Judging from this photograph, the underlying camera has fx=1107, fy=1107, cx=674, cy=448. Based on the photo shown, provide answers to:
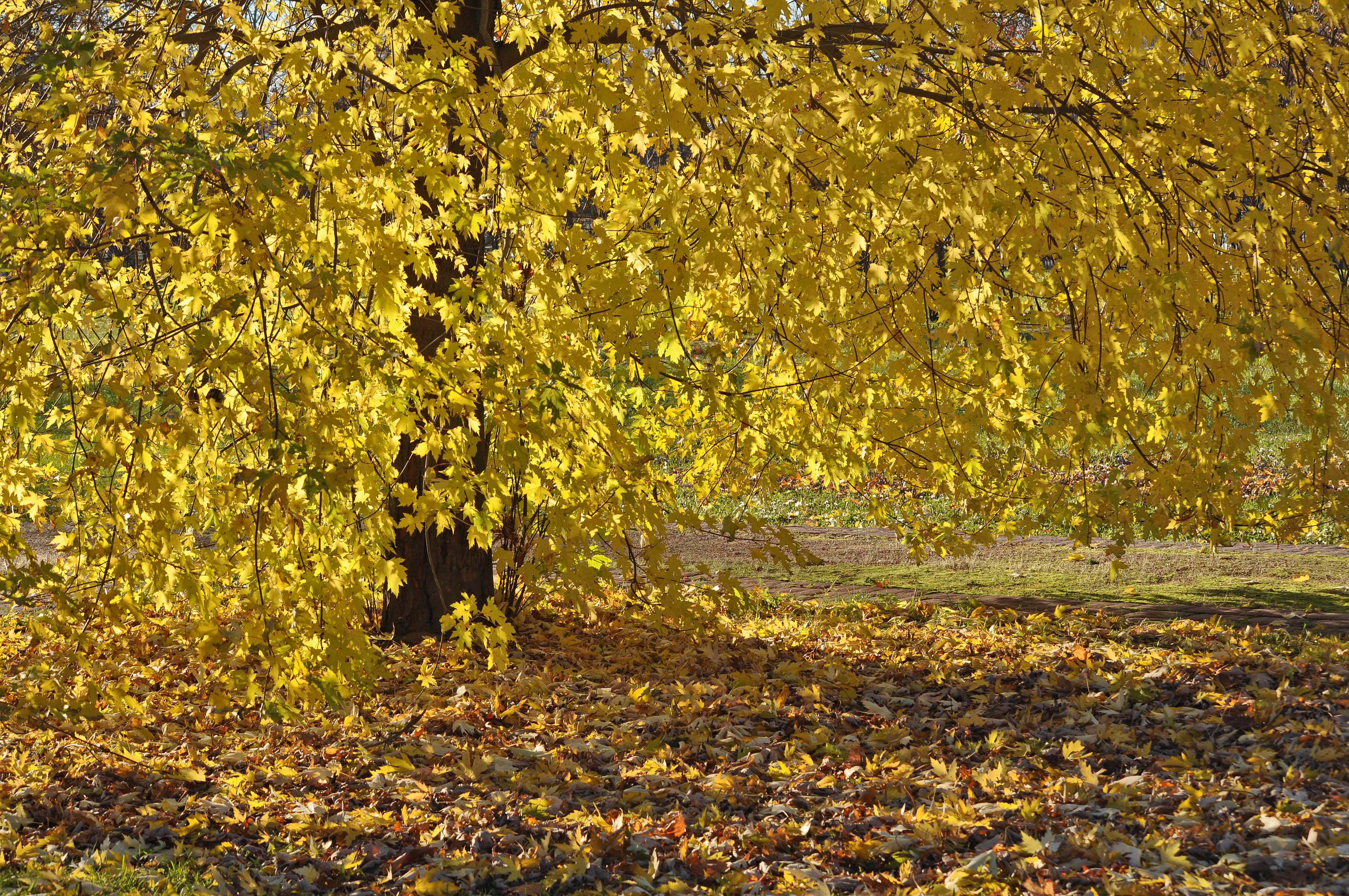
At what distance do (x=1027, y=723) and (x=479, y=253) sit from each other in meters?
3.50

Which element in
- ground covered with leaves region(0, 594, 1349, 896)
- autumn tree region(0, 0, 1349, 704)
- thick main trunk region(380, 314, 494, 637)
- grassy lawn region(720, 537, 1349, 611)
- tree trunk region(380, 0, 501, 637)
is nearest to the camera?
ground covered with leaves region(0, 594, 1349, 896)

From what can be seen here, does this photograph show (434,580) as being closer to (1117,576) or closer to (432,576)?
(432,576)

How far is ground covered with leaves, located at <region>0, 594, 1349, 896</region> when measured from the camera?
3.58 m

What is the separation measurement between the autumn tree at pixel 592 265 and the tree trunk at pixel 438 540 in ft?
0.24

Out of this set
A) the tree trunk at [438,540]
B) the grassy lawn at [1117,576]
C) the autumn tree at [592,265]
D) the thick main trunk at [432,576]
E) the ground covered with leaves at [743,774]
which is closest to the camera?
the ground covered with leaves at [743,774]

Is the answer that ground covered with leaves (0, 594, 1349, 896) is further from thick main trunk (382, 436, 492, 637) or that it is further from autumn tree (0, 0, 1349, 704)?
autumn tree (0, 0, 1349, 704)

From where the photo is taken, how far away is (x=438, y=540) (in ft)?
20.2

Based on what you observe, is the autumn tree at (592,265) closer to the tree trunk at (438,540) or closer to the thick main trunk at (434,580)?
the tree trunk at (438,540)

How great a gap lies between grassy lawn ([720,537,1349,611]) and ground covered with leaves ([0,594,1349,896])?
1.05 metres

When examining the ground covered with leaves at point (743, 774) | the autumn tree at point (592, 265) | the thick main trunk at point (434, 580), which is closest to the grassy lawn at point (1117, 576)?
the ground covered with leaves at point (743, 774)

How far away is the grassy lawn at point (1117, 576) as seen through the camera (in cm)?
708

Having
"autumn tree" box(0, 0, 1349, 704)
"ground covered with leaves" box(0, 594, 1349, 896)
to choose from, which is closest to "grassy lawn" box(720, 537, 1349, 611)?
"ground covered with leaves" box(0, 594, 1349, 896)

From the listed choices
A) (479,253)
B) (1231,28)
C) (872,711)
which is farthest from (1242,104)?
(479,253)

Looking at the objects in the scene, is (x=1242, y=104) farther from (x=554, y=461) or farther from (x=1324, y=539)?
(x=1324, y=539)
